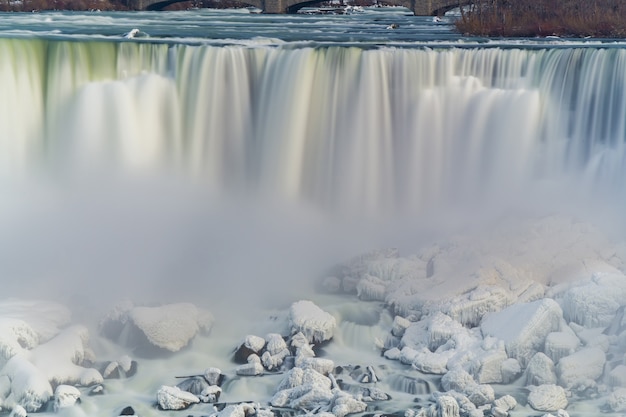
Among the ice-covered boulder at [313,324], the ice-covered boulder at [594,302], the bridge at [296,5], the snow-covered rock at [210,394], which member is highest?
the bridge at [296,5]

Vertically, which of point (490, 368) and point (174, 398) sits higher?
point (490, 368)

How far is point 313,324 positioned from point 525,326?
2.79 m

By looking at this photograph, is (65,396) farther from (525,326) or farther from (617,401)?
(617,401)

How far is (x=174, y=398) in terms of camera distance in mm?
12031

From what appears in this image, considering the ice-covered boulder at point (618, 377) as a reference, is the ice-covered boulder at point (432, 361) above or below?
below

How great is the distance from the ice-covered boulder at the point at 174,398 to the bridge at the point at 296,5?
27.8m

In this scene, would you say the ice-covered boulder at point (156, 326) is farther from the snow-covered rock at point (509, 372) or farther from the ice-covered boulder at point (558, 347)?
the ice-covered boulder at point (558, 347)

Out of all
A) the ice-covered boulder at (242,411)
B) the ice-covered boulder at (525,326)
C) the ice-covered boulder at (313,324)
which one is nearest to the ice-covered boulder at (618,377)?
the ice-covered boulder at (525,326)

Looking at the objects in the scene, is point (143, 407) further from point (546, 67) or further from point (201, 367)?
point (546, 67)

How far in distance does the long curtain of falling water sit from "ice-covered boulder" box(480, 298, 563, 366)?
478 cm

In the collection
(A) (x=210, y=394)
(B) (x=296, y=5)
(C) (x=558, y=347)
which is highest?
(B) (x=296, y=5)

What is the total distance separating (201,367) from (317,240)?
4648 millimetres

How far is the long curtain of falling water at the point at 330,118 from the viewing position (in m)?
18.0

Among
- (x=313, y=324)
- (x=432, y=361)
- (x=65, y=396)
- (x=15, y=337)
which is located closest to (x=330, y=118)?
(x=313, y=324)
